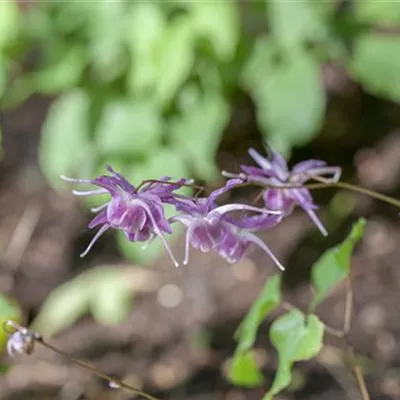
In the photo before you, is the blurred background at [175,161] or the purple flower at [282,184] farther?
the blurred background at [175,161]

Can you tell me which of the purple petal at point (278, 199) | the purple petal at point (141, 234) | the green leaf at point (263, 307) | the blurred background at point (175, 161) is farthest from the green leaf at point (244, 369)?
the blurred background at point (175, 161)

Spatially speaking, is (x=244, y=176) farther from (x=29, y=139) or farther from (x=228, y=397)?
(x=29, y=139)

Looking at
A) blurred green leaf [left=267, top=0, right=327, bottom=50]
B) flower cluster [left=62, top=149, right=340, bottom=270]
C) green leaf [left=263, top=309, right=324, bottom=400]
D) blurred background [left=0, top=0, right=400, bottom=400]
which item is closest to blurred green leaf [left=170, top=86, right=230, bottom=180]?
blurred background [left=0, top=0, right=400, bottom=400]

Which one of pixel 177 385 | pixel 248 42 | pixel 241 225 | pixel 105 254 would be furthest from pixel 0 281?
pixel 241 225

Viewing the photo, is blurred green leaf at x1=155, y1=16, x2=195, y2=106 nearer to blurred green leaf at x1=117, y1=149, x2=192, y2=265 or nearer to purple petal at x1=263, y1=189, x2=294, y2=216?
blurred green leaf at x1=117, y1=149, x2=192, y2=265

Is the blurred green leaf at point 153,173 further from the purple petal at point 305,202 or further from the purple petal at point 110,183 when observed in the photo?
the purple petal at point 110,183

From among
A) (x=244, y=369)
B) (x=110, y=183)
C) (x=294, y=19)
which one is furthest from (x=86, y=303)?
(x=110, y=183)
